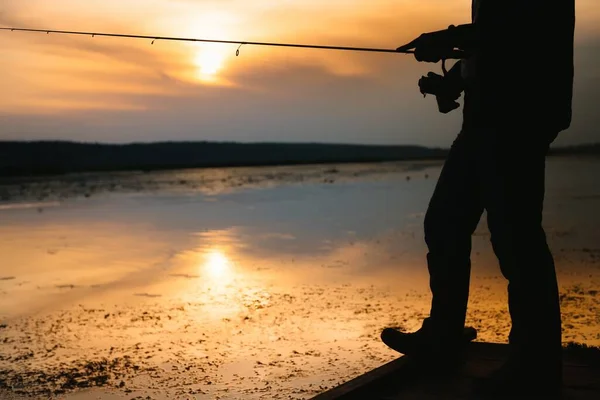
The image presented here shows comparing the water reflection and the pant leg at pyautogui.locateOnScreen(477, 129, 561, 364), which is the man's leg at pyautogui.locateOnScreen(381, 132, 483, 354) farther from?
the water reflection

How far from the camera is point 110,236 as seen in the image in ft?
55.2

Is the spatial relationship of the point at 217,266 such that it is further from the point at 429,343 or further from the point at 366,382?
the point at 366,382

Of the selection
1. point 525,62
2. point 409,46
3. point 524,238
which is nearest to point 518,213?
point 524,238

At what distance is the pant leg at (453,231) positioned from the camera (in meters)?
4.38

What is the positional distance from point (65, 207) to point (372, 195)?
429 inches

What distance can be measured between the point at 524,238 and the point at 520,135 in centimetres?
52

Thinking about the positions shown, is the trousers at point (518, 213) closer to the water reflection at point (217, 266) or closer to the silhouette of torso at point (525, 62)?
the silhouette of torso at point (525, 62)

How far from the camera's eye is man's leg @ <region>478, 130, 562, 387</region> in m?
4.06

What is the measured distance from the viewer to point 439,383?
4320 mm

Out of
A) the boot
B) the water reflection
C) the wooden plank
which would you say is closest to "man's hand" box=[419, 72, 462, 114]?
the boot

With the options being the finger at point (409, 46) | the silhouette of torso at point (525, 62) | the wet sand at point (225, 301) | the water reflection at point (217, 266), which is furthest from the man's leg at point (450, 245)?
the water reflection at point (217, 266)

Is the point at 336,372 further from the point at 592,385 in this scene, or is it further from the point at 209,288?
the point at 209,288

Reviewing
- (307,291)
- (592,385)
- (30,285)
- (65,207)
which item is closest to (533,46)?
(592,385)

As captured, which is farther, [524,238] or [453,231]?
[453,231]
